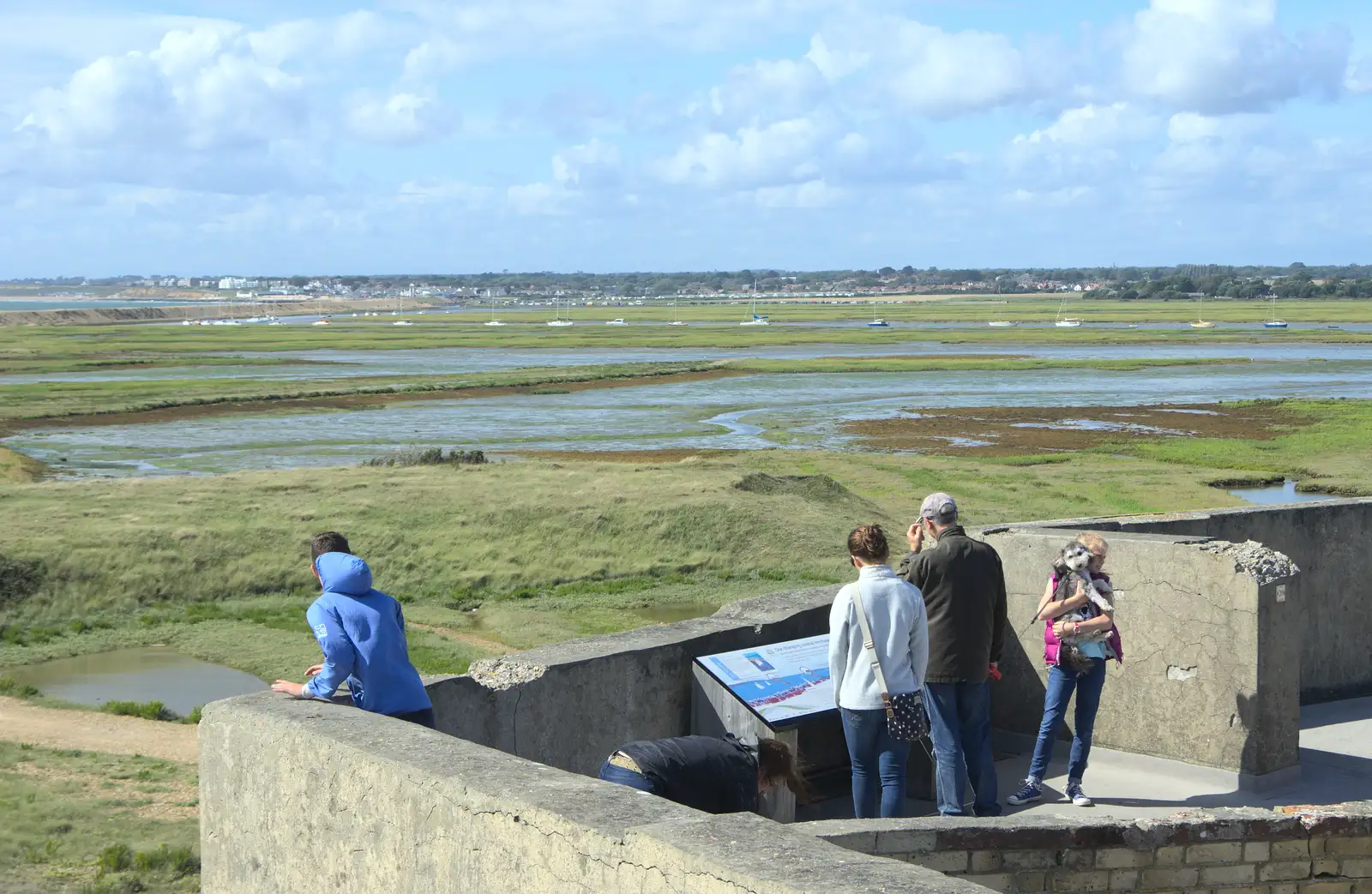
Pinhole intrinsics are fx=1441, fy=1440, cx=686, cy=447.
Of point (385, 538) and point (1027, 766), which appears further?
point (385, 538)

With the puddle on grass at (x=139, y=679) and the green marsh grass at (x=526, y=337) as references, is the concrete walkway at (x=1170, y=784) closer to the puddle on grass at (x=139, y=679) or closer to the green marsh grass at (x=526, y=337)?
the puddle on grass at (x=139, y=679)

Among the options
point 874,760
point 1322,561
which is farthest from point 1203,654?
point 874,760

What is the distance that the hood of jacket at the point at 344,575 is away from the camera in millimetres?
5617

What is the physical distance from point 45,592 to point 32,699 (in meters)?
5.13

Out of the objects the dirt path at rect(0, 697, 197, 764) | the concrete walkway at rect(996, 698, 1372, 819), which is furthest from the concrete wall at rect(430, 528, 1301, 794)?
the dirt path at rect(0, 697, 197, 764)

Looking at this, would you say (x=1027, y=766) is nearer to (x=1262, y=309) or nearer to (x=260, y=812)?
(x=260, y=812)

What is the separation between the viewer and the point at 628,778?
4852 mm

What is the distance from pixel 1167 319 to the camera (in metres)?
164

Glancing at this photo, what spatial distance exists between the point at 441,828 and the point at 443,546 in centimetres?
1968

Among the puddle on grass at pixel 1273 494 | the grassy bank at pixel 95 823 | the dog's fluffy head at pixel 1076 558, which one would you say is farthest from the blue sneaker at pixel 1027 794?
the puddle on grass at pixel 1273 494

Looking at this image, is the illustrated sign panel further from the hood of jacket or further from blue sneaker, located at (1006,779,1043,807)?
the hood of jacket

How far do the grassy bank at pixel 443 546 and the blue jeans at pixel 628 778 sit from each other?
490 inches

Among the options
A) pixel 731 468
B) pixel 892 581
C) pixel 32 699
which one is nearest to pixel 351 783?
pixel 892 581

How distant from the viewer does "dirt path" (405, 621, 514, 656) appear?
18.4m
